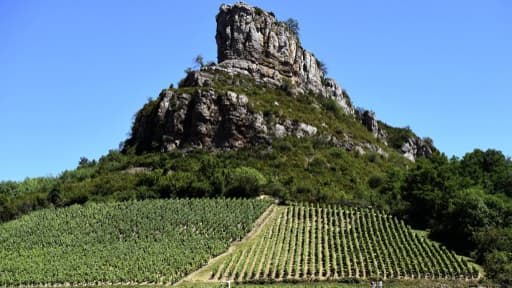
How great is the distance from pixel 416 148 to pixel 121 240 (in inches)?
3429

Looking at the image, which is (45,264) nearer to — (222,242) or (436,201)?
(222,242)

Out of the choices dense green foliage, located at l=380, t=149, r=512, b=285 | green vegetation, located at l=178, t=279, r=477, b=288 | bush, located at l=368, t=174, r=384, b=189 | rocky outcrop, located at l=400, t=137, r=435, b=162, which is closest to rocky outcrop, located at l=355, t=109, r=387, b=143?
rocky outcrop, located at l=400, t=137, r=435, b=162

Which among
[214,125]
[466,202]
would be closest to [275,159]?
[214,125]

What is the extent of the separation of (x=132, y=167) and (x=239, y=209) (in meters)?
28.4

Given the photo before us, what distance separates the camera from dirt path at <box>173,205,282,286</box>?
178ft

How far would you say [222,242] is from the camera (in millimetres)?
64188

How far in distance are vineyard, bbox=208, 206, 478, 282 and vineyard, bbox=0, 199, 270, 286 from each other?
3.80 m

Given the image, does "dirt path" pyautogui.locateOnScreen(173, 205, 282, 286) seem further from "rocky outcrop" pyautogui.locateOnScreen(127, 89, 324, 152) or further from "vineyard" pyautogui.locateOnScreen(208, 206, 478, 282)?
"rocky outcrop" pyautogui.locateOnScreen(127, 89, 324, 152)

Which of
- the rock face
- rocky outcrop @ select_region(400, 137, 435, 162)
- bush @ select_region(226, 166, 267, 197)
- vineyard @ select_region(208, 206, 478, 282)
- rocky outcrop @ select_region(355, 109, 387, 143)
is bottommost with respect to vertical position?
vineyard @ select_region(208, 206, 478, 282)

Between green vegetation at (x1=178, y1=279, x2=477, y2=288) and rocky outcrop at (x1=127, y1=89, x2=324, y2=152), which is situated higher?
rocky outcrop at (x1=127, y1=89, x2=324, y2=152)

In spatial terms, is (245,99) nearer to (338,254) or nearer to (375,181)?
(375,181)

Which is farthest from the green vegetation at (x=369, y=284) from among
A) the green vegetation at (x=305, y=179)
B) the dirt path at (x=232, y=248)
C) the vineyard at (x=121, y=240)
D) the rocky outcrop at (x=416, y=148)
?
the rocky outcrop at (x=416, y=148)

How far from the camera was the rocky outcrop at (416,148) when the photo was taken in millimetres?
132500

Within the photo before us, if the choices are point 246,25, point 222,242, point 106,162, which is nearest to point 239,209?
point 222,242
